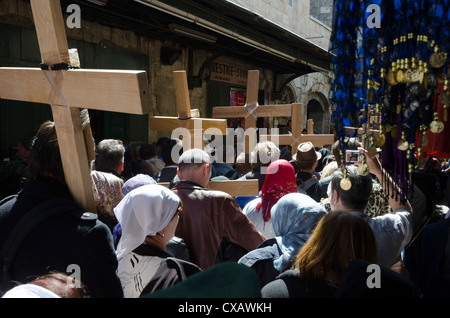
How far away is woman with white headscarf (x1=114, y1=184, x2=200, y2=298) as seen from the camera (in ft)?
5.39

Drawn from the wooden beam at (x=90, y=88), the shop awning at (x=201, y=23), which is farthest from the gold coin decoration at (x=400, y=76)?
the shop awning at (x=201, y=23)

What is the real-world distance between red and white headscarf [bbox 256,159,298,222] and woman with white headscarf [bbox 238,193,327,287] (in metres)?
0.60

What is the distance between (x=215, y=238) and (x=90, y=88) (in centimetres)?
109

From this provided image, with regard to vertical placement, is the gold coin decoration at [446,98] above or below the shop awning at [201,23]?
below

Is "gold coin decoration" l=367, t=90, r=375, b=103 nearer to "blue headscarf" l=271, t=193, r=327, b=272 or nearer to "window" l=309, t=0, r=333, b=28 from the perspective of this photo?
"blue headscarf" l=271, t=193, r=327, b=272

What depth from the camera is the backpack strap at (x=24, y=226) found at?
1.38 m

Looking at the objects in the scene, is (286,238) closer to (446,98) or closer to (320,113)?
(446,98)

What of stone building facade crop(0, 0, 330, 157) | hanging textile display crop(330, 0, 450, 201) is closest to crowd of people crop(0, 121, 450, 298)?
hanging textile display crop(330, 0, 450, 201)

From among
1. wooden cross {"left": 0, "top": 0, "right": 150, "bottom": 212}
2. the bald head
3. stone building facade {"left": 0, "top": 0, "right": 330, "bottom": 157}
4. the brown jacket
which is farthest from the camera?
stone building facade {"left": 0, "top": 0, "right": 330, "bottom": 157}

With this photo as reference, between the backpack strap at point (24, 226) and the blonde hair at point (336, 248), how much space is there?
3.04 ft

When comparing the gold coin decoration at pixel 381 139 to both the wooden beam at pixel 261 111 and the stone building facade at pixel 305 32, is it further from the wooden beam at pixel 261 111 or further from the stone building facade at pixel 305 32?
the stone building facade at pixel 305 32

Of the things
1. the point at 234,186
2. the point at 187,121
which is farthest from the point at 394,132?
the point at 187,121

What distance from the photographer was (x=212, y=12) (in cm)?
598

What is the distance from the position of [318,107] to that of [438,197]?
13085 millimetres
